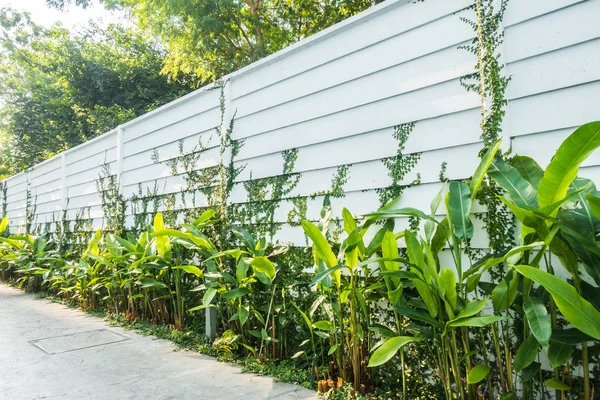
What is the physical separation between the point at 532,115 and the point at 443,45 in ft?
1.93

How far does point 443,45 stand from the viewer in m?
2.21

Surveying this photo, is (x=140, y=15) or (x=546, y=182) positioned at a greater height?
(x=140, y=15)

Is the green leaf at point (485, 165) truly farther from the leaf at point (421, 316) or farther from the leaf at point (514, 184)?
the leaf at point (421, 316)

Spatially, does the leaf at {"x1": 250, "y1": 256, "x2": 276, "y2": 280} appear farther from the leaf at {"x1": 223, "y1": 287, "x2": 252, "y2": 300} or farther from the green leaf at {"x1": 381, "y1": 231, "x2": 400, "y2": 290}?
the green leaf at {"x1": 381, "y1": 231, "x2": 400, "y2": 290}

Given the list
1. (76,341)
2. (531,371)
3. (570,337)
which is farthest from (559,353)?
(76,341)

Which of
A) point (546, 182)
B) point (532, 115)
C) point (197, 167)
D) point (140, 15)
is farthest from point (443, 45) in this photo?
point (140, 15)

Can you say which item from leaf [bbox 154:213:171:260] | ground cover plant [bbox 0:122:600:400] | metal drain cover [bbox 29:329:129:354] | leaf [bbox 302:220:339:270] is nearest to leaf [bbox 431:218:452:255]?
ground cover plant [bbox 0:122:600:400]

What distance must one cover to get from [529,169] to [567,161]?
36 cm

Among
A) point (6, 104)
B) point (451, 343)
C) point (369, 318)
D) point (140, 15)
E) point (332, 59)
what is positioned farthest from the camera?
point (6, 104)

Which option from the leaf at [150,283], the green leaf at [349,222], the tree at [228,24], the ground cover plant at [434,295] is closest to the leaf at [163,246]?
the ground cover plant at [434,295]

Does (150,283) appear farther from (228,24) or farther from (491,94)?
(228,24)

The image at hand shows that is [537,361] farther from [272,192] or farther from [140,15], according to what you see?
[140,15]

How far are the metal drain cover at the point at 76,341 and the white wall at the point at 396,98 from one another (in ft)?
5.46

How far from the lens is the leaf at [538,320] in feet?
4.67
